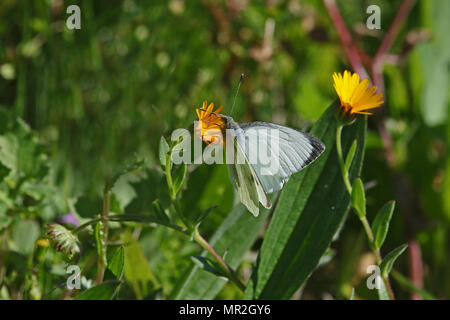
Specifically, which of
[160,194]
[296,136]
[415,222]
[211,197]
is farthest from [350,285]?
[296,136]

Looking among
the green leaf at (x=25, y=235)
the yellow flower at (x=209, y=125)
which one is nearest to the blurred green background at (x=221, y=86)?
the green leaf at (x=25, y=235)

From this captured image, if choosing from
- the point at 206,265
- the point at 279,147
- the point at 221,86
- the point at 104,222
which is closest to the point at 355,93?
the point at 279,147

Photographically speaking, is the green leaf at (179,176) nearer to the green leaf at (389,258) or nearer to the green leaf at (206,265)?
the green leaf at (206,265)

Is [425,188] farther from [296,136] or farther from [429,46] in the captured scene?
[296,136]

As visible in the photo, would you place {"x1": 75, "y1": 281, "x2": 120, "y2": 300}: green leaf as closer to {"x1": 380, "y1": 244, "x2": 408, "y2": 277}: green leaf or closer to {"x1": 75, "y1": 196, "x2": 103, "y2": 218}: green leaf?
{"x1": 75, "y1": 196, "x2": 103, "y2": 218}: green leaf

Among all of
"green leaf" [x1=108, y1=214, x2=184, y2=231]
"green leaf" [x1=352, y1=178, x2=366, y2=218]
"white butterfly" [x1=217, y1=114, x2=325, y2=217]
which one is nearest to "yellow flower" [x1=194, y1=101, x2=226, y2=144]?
"white butterfly" [x1=217, y1=114, x2=325, y2=217]
